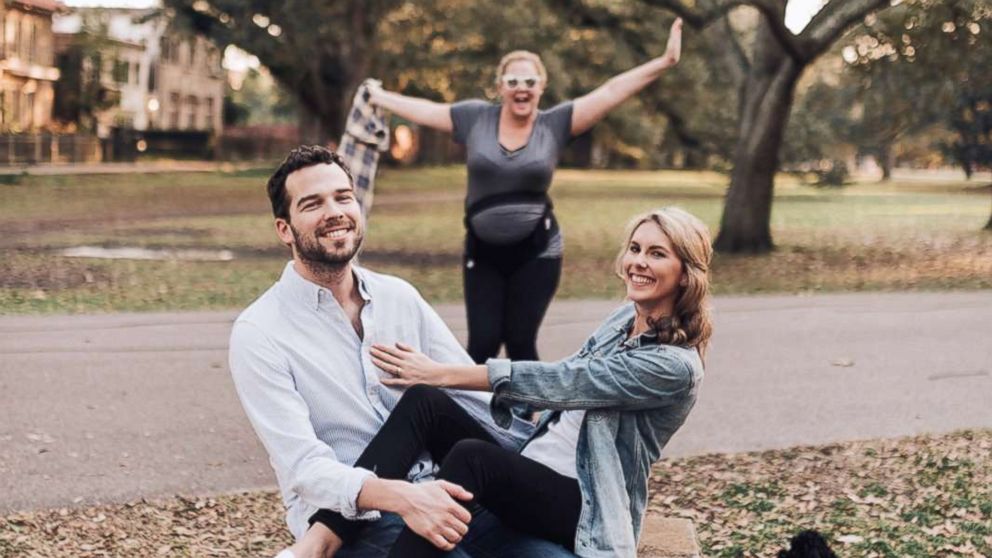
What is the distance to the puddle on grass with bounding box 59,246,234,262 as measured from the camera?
56.3 ft

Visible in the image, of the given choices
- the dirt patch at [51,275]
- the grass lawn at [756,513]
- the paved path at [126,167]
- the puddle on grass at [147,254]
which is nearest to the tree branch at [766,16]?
the puddle on grass at [147,254]

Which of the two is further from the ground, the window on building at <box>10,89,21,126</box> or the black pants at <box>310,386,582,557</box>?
the black pants at <box>310,386,582,557</box>

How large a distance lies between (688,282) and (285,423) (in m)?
1.15

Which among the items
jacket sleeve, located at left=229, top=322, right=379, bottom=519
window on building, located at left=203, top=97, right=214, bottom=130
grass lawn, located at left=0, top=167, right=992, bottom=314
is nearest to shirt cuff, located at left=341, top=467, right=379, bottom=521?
jacket sleeve, located at left=229, top=322, right=379, bottom=519

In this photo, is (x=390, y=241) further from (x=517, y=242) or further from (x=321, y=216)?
(x=321, y=216)

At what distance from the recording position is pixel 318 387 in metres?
3.46

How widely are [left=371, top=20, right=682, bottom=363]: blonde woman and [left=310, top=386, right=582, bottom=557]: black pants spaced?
305 cm

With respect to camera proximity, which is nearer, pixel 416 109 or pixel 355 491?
pixel 355 491

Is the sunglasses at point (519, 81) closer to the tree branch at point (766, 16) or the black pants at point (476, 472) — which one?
the black pants at point (476, 472)

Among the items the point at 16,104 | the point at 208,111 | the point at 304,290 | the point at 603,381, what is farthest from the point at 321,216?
the point at 208,111

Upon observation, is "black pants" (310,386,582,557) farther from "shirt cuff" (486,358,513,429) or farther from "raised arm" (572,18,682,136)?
"raised arm" (572,18,682,136)

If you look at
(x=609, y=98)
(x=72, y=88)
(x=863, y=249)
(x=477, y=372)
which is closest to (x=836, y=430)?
(x=609, y=98)

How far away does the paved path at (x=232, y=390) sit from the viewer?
6477mm

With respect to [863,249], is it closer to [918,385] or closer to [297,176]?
[918,385]
